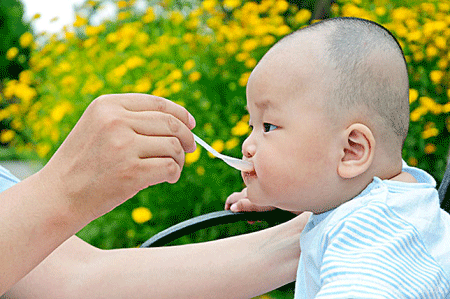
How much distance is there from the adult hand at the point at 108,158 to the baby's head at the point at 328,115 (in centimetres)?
29

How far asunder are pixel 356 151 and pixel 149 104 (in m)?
0.43

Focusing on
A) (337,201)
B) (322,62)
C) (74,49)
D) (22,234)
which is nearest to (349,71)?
(322,62)

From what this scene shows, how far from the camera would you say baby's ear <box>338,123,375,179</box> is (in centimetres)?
Answer: 95

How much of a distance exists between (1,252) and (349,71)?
28.2 inches

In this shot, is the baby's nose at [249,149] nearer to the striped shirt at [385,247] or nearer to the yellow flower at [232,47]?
the striped shirt at [385,247]

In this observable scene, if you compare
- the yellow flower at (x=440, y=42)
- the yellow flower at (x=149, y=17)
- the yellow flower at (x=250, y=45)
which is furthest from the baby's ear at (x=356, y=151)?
the yellow flower at (x=149, y=17)

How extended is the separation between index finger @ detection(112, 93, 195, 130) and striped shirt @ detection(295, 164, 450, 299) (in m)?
0.35

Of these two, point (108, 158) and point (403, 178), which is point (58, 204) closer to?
point (108, 158)

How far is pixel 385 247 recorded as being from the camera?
795 mm

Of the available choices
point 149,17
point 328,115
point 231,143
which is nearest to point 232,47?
point 231,143

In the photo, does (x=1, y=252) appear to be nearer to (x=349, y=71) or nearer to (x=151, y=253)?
(x=151, y=253)

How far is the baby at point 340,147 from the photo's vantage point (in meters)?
0.87

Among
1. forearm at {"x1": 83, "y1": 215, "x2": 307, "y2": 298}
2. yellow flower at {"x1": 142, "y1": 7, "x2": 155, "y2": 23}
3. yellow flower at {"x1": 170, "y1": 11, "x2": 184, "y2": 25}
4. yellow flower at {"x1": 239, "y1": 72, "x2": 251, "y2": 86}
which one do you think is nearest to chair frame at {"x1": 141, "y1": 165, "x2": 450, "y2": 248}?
forearm at {"x1": 83, "y1": 215, "x2": 307, "y2": 298}

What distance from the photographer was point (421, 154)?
2.51 m
